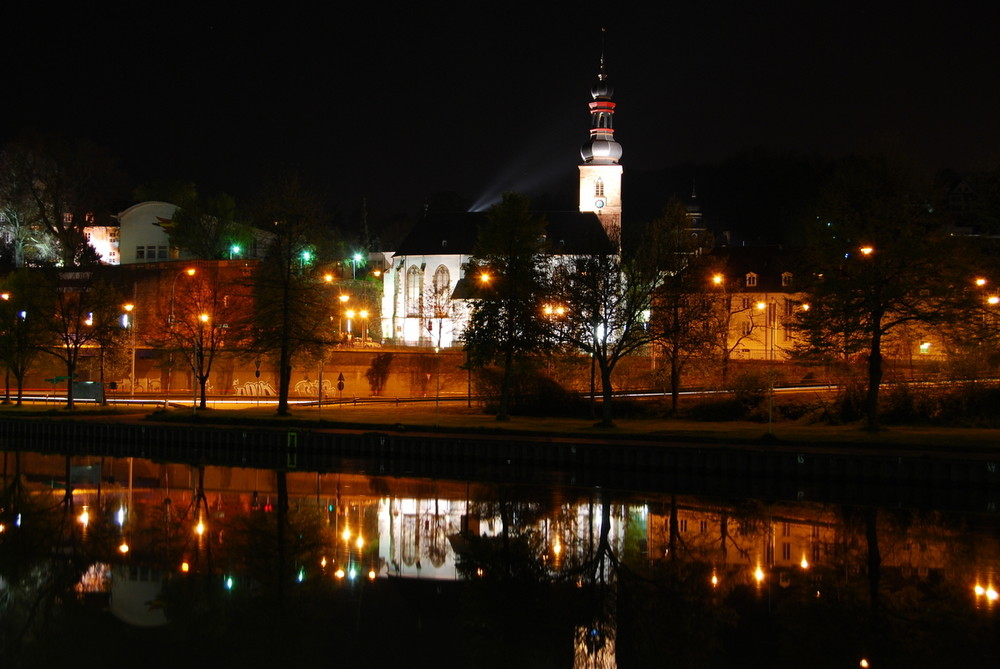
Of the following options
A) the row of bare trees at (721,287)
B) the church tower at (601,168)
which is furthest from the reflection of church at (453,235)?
the row of bare trees at (721,287)

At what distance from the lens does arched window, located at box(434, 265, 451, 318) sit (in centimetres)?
10271

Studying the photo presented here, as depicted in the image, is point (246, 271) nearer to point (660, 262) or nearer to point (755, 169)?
point (660, 262)

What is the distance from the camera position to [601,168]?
4353 inches

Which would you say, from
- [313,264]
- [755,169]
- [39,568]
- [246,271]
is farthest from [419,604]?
[755,169]

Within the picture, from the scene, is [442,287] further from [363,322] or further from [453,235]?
[363,322]

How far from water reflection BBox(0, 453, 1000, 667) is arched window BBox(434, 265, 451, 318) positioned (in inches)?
2404

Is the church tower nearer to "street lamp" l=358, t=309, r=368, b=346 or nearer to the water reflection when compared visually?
"street lamp" l=358, t=309, r=368, b=346

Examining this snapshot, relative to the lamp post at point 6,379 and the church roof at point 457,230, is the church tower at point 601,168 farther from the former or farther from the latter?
the lamp post at point 6,379

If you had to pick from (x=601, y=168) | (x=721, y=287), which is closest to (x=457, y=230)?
(x=601, y=168)

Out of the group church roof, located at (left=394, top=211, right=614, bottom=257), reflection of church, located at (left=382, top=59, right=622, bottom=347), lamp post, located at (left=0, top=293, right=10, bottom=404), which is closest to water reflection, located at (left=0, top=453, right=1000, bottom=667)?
lamp post, located at (left=0, top=293, right=10, bottom=404)

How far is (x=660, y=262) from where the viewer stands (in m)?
54.3

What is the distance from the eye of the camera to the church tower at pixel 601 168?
11000 cm

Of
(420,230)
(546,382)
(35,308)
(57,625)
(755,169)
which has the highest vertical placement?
(755,169)

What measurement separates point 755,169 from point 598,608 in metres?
118
